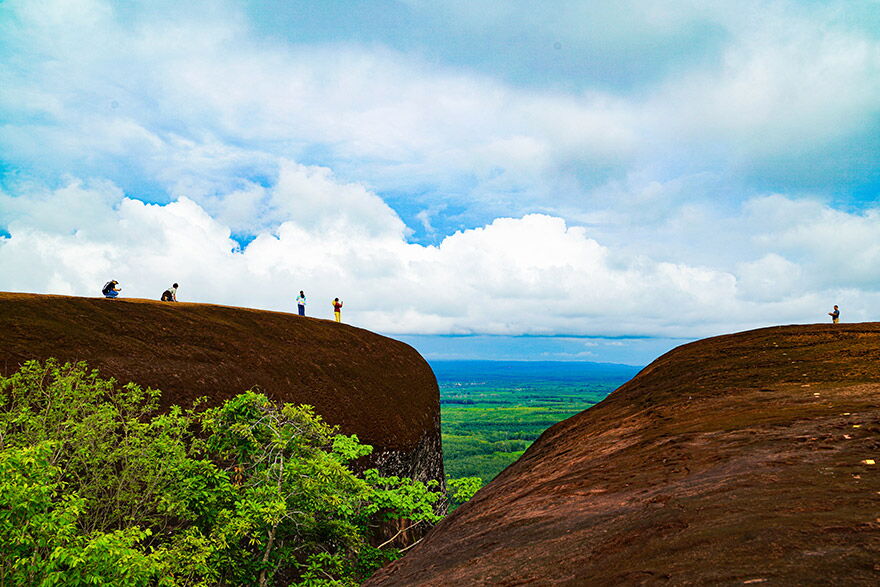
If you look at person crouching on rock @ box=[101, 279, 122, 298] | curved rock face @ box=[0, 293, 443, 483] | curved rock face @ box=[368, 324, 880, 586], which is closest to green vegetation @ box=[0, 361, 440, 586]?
curved rock face @ box=[368, 324, 880, 586]

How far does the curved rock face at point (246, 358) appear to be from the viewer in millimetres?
21203

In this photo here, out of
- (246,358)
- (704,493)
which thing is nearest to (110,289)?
(246,358)

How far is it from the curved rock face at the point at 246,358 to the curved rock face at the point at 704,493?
1485 cm

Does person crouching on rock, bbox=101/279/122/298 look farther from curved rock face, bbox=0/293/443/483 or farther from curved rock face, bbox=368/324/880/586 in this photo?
curved rock face, bbox=368/324/880/586

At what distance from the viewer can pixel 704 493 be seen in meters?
5.30

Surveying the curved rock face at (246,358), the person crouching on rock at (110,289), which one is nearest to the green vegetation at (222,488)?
the curved rock face at (246,358)

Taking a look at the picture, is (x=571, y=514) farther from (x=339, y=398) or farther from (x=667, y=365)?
(x=339, y=398)

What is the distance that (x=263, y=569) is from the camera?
37.7 feet

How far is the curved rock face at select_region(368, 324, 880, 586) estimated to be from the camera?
396cm

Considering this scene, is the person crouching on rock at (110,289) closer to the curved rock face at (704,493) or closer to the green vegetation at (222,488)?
the green vegetation at (222,488)

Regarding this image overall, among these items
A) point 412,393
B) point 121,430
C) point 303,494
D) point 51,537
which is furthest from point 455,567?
point 412,393

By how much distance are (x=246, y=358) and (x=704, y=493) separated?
2527 centimetres

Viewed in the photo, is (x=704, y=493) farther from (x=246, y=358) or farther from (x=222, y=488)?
(x=246, y=358)

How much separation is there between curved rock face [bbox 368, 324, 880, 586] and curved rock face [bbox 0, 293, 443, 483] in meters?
14.9
